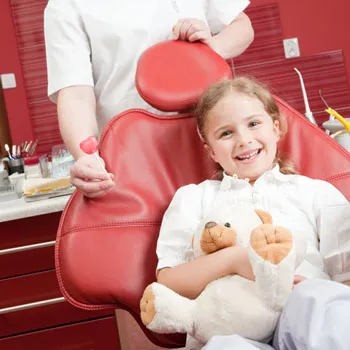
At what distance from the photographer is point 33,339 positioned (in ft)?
7.13

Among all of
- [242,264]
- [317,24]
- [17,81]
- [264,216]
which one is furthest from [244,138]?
[17,81]

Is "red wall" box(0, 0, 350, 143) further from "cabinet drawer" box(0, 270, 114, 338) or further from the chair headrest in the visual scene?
the chair headrest

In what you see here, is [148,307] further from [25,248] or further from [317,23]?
[317,23]

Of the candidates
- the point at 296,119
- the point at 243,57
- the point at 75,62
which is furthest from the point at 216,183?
the point at 243,57

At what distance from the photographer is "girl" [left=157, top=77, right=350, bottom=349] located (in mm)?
1293

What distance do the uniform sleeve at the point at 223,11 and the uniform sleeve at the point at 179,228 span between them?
0.59 m

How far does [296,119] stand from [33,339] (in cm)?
124

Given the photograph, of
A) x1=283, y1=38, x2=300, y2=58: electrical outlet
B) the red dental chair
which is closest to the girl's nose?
the red dental chair

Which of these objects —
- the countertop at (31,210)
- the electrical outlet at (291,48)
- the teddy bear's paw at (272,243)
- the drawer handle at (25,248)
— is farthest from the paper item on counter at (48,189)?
the electrical outlet at (291,48)

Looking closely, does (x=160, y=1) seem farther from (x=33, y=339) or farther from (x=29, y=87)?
(x=29, y=87)

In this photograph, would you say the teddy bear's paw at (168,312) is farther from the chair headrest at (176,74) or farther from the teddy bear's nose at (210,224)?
the chair headrest at (176,74)

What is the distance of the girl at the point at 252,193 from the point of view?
4.24 ft

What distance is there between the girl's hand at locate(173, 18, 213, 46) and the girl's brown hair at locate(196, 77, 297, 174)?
0.51 ft

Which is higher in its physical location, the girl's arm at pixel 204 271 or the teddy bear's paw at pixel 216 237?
the teddy bear's paw at pixel 216 237
